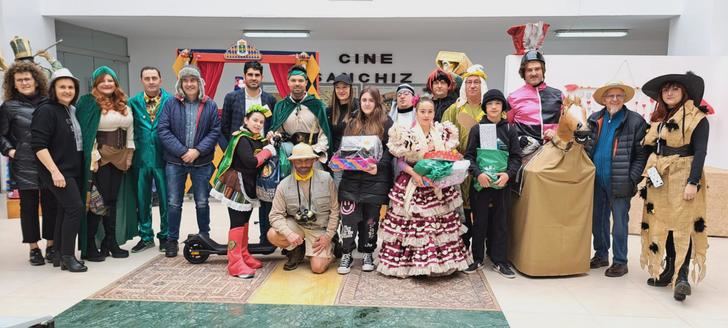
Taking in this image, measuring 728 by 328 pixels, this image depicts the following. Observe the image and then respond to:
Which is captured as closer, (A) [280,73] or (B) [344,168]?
(B) [344,168]

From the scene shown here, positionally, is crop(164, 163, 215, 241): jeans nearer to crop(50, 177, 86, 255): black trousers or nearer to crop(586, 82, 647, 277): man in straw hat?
crop(50, 177, 86, 255): black trousers

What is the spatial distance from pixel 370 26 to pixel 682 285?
5.95m

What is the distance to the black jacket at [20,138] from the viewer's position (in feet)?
12.2

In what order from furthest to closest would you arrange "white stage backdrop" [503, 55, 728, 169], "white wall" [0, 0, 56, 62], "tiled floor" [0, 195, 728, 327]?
"white wall" [0, 0, 56, 62], "white stage backdrop" [503, 55, 728, 169], "tiled floor" [0, 195, 728, 327]

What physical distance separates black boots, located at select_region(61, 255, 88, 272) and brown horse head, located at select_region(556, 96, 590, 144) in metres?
3.59

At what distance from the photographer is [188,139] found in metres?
3.97

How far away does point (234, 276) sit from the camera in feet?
11.8

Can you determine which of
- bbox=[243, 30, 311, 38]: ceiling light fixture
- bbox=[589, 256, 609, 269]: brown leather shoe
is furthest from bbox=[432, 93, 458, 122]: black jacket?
bbox=[243, 30, 311, 38]: ceiling light fixture

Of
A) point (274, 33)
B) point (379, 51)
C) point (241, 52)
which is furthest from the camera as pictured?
point (379, 51)

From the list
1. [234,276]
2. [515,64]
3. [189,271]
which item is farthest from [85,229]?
[515,64]

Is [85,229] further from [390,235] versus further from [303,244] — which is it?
[390,235]

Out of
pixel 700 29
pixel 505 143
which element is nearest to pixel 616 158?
pixel 505 143

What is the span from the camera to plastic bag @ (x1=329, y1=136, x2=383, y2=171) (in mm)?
3482

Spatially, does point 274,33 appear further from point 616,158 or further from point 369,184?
point 616,158
